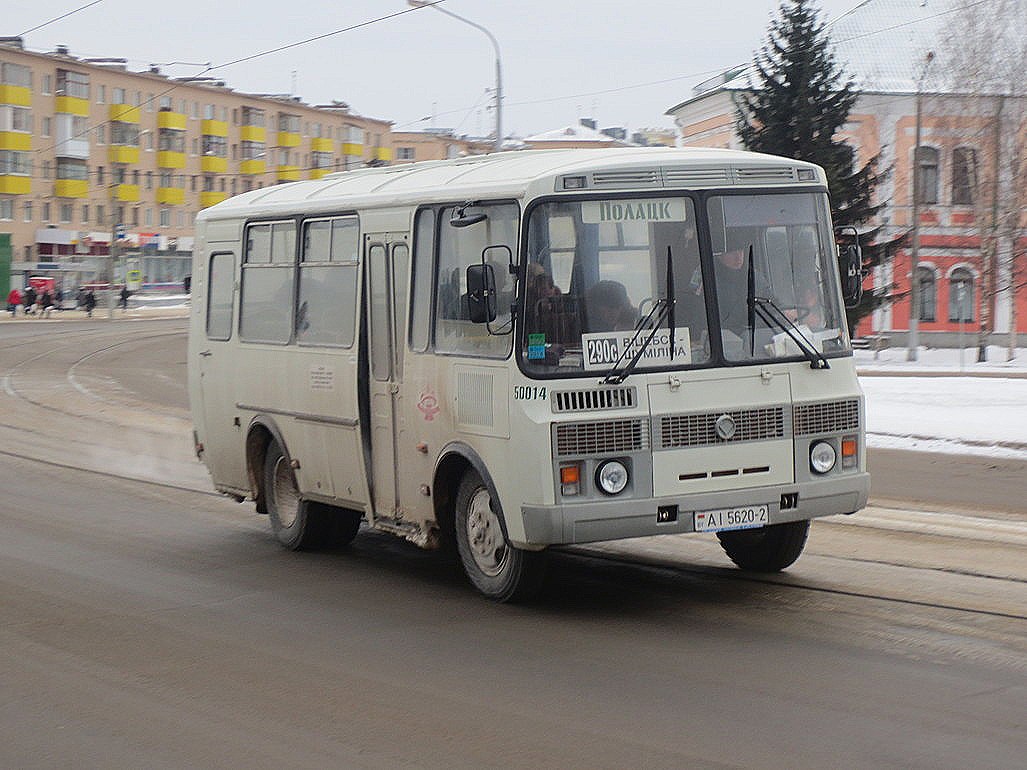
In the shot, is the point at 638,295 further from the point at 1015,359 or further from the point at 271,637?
the point at 1015,359

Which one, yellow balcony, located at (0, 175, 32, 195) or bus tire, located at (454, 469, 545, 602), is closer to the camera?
bus tire, located at (454, 469, 545, 602)

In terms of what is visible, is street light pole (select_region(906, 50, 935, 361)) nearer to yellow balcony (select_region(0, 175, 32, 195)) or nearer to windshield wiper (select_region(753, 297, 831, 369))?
windshield wiper (select_region(753, 297, 831, 369))

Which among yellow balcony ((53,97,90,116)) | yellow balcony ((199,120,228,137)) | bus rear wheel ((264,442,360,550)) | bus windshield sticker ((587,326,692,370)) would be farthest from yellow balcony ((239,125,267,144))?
bus windshield sticker ((587,326,692,370))

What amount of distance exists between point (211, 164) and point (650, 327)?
347 feet

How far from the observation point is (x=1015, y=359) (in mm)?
45906

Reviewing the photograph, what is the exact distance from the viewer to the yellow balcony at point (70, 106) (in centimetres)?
9538

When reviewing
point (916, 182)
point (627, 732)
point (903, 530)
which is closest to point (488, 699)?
point (627, 732)

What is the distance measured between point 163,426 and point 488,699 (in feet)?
56.2

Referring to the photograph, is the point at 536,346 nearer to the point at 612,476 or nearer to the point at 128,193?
the point at 612,476

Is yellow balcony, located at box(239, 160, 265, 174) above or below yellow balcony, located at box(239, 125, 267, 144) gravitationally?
below

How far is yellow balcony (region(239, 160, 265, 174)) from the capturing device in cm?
11594

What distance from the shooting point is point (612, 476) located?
338 inches

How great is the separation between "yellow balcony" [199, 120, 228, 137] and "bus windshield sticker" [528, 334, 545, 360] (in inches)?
4175

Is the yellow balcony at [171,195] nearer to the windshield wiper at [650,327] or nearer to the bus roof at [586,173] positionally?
the bus roof at [586,173]
